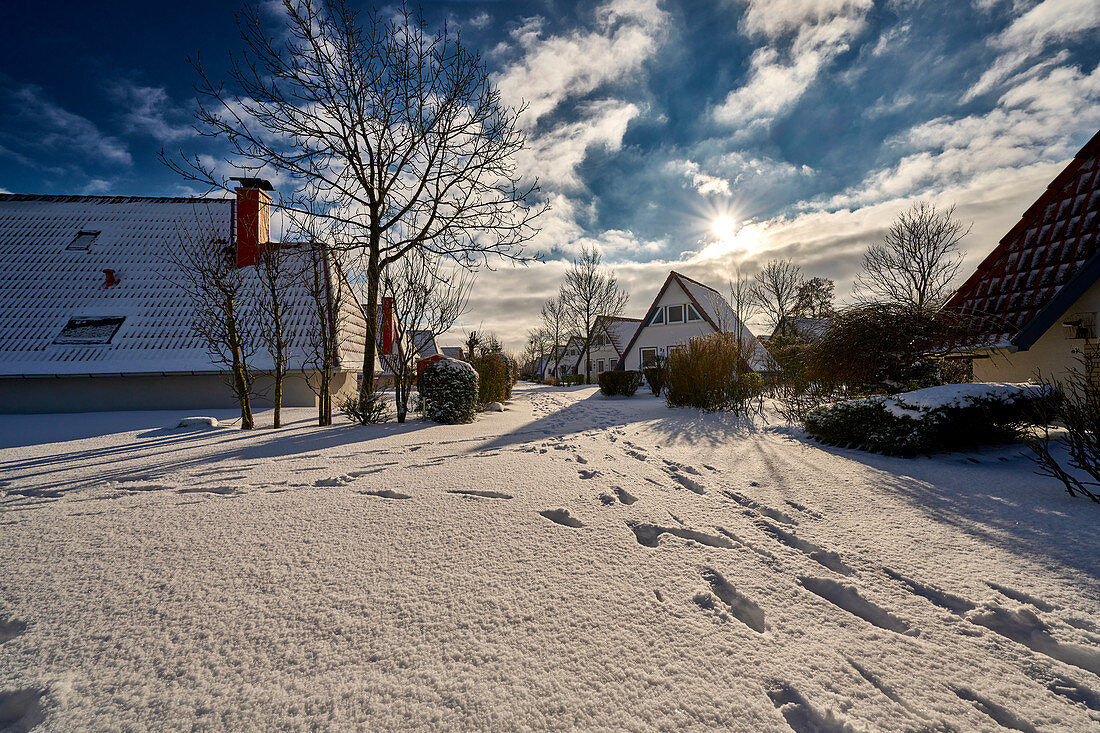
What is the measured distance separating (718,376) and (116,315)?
15.6 m

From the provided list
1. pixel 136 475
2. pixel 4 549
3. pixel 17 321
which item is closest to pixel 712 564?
pixel 4 549

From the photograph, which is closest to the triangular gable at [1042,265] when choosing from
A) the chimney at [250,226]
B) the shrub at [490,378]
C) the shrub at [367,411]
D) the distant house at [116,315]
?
the shrub at [490,378]

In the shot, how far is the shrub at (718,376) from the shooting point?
27.3 feet

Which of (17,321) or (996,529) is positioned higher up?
(17,321)

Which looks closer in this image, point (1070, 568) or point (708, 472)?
point (1070, 568)

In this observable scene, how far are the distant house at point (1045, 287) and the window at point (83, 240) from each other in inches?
855

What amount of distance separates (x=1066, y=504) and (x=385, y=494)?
4568 millimetres

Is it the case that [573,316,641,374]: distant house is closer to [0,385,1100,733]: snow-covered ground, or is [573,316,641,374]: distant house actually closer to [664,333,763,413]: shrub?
[664,333,763,413]: shrub

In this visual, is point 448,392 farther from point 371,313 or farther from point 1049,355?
point 1049,355

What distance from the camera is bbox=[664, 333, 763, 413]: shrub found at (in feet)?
27.3

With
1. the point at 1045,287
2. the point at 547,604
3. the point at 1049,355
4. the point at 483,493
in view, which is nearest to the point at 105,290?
the point at 483,493

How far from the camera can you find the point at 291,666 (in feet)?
3.97

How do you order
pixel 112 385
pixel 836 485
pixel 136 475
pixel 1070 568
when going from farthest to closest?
pixel 112 385
pixel 136 475
pixel 836 485
pixel 1070 568

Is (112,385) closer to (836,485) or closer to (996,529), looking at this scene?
(836,485)
